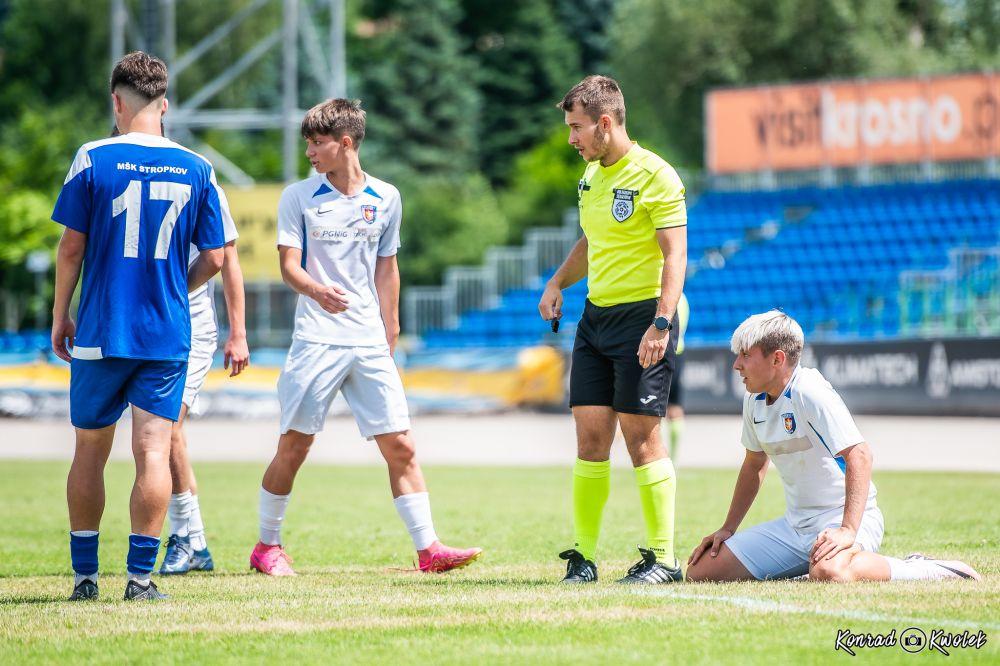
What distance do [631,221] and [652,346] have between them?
63cm

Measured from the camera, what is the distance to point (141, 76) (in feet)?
19.7

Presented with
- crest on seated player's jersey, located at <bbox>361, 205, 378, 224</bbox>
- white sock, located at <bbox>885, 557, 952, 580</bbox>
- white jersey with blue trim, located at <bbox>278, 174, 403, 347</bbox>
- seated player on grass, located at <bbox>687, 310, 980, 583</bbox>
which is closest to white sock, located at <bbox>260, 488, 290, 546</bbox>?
white jersey with blue trim, located at <bbox>278, 174, 403, 347</bbox>

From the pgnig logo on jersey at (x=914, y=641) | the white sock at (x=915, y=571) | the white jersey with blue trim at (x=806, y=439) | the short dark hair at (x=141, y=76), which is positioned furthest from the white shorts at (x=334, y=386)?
the pgnig logo on jersey at (x=914, y=641)

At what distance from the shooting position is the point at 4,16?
219ft

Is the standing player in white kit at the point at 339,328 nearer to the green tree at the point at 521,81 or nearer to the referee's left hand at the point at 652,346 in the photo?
the referee's left hand at the point at 652,346

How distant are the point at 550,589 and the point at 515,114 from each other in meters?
58.1

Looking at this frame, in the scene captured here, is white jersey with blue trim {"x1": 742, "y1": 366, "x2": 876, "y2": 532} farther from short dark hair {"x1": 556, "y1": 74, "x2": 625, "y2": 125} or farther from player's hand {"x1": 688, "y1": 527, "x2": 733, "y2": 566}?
short dark hair {"x1": 556, "y1": 74, "x2": 625, "y2": 125}

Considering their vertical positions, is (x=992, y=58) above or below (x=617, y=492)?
above

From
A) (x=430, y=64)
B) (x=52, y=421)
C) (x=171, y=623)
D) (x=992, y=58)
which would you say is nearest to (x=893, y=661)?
(x=171, y=623)

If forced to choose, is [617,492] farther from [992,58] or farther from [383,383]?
[992,58]

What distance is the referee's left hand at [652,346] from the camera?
626cm

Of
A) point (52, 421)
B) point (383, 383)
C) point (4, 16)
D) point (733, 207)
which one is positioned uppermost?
point (4, 16)

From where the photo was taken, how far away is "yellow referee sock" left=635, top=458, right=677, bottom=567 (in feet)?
21.3

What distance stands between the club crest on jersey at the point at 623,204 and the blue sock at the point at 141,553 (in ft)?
8.15
